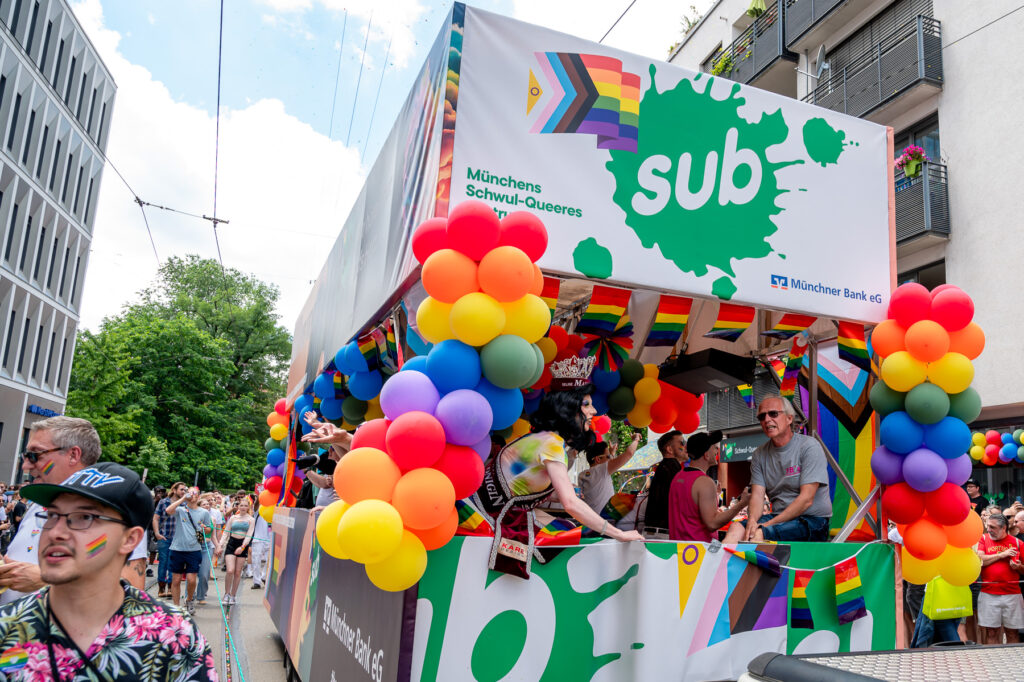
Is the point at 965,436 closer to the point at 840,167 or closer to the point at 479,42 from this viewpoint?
the point at 840,167

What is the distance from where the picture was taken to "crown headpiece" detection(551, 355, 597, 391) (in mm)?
4867

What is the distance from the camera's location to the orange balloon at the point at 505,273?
386 cm

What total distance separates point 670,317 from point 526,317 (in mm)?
1722

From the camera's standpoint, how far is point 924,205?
1533 cm

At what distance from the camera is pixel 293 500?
9703 mm

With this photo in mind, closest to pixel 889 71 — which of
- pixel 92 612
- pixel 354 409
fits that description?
pixel 354 409

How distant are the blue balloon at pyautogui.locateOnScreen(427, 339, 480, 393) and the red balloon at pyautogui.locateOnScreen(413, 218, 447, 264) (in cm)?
54

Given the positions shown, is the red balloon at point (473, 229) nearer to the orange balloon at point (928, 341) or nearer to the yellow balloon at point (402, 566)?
the yellow balloon at point (402, 566)

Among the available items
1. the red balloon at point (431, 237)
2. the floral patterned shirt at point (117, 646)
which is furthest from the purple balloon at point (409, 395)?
the floral patterned shirt at point (117, 646)

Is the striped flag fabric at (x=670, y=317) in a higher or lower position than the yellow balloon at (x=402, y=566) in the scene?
higher

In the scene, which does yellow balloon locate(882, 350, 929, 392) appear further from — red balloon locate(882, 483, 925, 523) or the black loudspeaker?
the black loudspeaker

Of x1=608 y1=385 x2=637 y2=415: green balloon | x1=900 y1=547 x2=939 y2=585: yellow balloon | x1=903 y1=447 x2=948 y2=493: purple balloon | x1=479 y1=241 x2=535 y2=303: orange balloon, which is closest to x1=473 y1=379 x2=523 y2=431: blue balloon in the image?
x1=479 y1=241 x2=535 y2=303: orange balloon

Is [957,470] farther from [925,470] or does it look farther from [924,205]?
[924,205]

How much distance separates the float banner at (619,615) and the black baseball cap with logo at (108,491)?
1.93m
